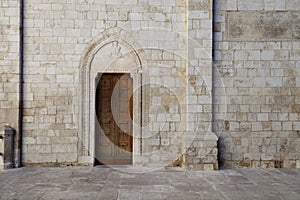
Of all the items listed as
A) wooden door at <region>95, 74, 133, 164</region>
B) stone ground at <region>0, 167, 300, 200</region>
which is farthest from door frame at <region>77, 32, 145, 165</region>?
stone ground at <region>0, 167, 300, 200</region>

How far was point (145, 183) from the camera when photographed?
15.2 feet

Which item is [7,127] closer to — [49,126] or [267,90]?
[49,126]

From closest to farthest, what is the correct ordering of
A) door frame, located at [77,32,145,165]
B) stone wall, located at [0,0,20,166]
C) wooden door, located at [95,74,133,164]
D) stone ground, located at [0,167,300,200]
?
stone ground, located at [0,167,300,200], stone wall, located at [0,0,20,166], door frame, located at [77,32,145,165], wooden door, located at [95,74,133,164]

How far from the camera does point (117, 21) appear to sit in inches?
228

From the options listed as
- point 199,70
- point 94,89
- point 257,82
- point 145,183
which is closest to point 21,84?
point 94,89

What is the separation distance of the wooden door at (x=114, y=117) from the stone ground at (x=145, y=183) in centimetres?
49

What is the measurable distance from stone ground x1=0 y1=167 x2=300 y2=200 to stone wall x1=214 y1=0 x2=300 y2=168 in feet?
1.49

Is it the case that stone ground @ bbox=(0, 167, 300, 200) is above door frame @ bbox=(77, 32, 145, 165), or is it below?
below

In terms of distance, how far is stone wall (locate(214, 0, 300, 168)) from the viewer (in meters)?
5.77

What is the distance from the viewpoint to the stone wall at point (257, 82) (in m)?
5.77

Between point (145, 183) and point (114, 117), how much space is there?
179 cm

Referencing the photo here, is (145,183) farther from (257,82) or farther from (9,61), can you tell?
(9,61)

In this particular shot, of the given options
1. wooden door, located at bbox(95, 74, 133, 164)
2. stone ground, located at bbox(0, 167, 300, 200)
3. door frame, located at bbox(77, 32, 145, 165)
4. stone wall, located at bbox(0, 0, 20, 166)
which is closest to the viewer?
stone ground, located at bbox(0, 167, 300, 200)

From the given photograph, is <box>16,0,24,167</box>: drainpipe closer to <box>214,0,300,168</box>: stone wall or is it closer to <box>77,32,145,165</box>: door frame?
<box>77,32,145,165</box>: door frame
